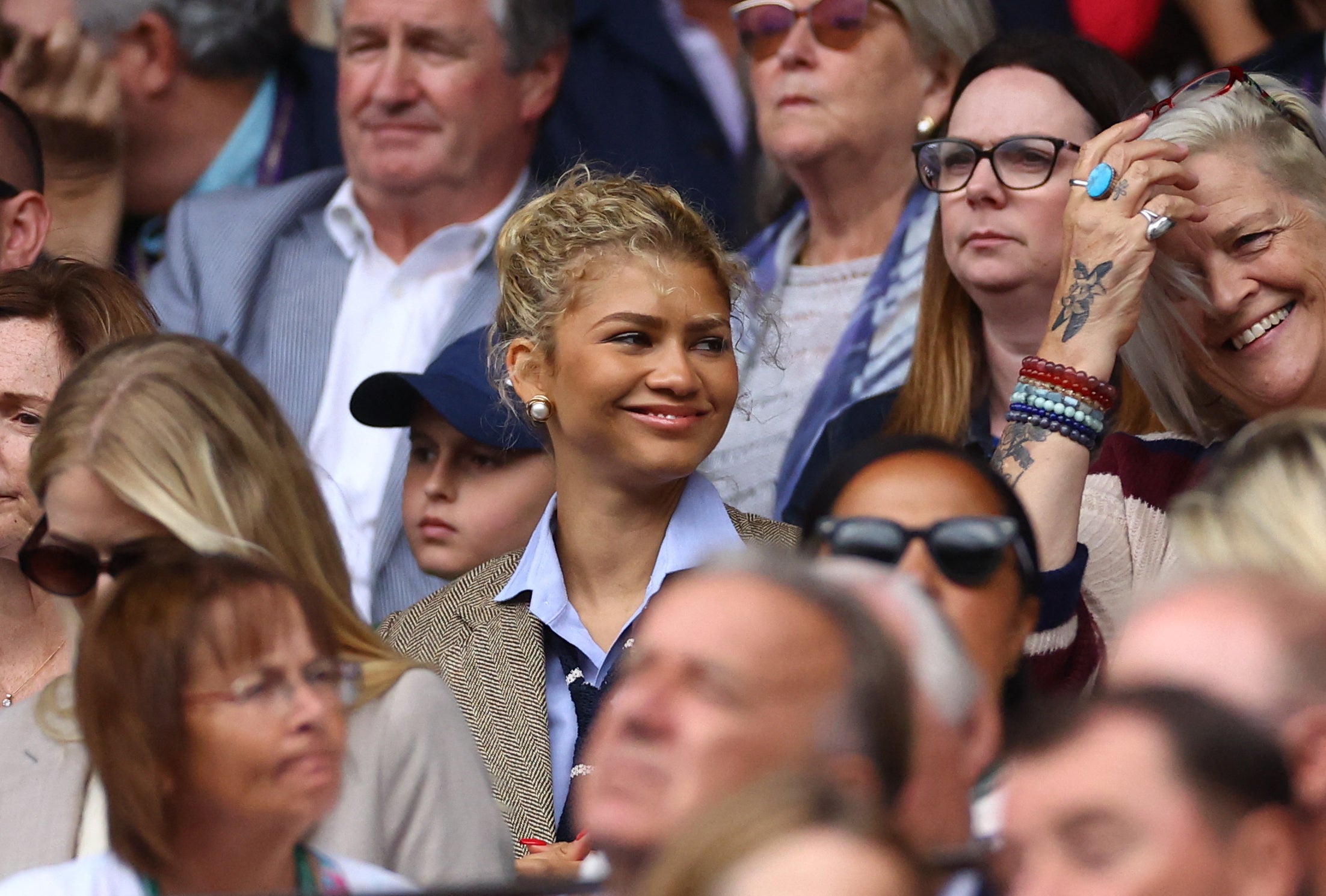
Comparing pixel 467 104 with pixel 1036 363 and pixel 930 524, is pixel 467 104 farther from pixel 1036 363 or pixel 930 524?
pixel 930 524

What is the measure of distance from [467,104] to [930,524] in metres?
2.28

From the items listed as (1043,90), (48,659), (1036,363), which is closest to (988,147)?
(1043,90)

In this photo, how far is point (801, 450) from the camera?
3.22 meters

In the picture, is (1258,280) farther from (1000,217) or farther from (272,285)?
(272,285)

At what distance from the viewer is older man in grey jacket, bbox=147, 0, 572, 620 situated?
12.2 ft

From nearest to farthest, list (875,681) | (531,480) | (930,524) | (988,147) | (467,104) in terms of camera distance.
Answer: (875,681) → (930,524) → (988,147) → (531,480) → (467,104)

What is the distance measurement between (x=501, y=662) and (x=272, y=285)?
1510mm

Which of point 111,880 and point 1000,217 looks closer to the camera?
point 111,880

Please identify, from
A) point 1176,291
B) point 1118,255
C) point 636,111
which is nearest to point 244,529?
point 1118,255

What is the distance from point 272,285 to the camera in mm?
3840

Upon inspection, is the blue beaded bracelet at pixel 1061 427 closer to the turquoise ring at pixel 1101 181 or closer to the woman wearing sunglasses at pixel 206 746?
the turquoise ring at pixel 1101 181

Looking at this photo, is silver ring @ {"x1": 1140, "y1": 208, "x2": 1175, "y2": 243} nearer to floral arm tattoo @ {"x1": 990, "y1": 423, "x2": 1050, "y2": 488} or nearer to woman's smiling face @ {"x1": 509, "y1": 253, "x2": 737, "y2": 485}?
floral arm tattoo @ {"x1": 990, "y1": 423, "x2": 1050, "y2": 488}

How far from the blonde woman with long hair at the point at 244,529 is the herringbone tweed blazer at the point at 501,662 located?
438 millimetres

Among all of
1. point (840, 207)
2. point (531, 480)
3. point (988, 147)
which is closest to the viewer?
point (988, 147)
